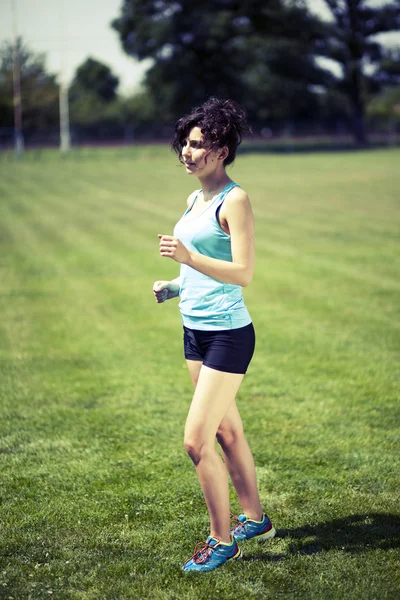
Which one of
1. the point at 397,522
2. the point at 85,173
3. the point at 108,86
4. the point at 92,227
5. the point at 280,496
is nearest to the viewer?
the point at 397,522

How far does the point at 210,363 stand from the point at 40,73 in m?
61.3

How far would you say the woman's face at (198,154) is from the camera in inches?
130

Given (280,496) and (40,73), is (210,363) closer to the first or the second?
(280,496)

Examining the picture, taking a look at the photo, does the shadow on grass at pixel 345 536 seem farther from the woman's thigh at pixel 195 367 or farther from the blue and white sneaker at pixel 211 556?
the woman's thigh at pixel 195 367

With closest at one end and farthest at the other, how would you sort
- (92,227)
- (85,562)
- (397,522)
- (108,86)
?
(85,562) < (397,522) < (92,227) < (108,86)

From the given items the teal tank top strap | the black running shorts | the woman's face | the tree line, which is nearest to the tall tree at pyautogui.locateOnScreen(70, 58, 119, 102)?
the tree line

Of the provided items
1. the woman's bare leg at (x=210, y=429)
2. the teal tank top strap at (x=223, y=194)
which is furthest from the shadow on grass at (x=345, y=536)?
the teal tank top strap at (x=223, y=194)

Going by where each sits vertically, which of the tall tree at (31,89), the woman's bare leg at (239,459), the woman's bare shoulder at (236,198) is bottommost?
the woman's bare leg at (239,459)

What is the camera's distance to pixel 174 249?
309 cm

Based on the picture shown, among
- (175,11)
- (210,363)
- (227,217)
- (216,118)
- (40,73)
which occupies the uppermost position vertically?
(175,11)

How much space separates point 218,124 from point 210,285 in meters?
0.75

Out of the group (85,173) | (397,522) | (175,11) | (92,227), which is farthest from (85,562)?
(175,11)

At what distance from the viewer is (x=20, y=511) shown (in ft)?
13.5

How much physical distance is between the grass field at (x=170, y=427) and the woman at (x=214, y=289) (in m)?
0.47
